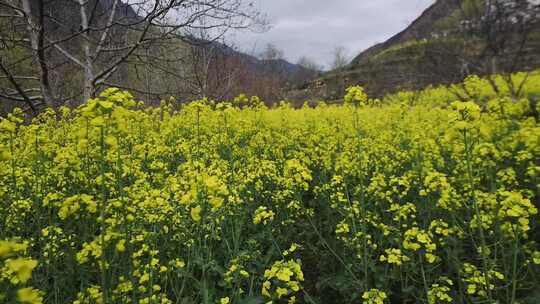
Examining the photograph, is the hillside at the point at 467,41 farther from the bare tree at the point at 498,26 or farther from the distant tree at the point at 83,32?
the distant tree at the point at 83,32

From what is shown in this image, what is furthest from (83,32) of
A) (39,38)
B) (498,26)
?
(498,26)

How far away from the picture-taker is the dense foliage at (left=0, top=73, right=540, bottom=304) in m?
1.87

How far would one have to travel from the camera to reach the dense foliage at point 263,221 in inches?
73.8

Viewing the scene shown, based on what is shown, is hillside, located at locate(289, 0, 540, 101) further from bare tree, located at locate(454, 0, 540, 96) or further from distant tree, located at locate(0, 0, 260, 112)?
distant tree, located at locate(0, 0, 260, 112)

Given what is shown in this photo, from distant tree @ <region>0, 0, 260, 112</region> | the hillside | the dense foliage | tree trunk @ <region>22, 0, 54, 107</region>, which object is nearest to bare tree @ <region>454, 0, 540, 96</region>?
the hillside

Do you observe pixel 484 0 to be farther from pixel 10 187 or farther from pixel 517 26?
pixel 10 187

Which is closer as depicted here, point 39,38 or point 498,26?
point 39,38

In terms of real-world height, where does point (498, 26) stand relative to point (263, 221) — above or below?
above

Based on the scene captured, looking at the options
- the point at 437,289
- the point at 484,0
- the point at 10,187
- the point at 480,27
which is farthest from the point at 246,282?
the point at 484,0

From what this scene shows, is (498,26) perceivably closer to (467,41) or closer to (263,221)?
(467,41)

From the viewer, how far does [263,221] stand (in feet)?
8.61

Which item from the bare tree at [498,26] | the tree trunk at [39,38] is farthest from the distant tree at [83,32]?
the bare tree at [498,26]

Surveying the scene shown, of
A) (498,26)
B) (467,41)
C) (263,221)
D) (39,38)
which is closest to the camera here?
(263,221)

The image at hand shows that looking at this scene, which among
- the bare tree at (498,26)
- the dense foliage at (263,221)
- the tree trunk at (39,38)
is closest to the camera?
the dense foliage at (263,221)
